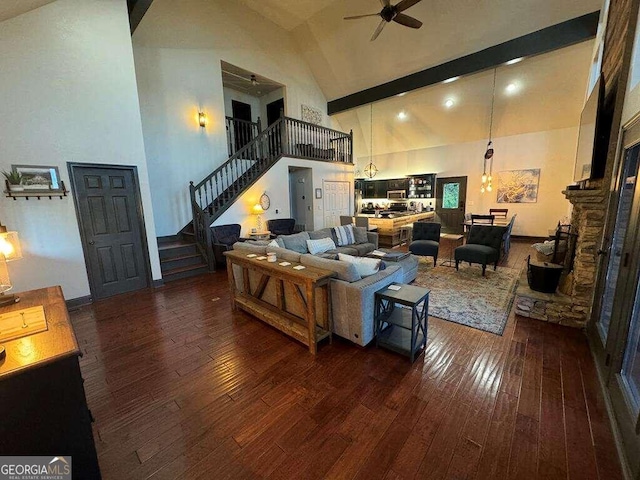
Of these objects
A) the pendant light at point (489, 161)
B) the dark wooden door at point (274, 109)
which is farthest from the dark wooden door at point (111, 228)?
the pendant light at point (489, 161)

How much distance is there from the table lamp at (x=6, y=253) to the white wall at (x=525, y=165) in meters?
10.5

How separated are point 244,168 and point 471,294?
6.14m

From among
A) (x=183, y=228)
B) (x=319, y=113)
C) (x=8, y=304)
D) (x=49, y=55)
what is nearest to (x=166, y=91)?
(x=49, y=55)

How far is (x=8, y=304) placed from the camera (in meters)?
1.78

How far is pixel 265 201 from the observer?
654 centimetres

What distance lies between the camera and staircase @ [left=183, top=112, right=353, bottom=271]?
546 centimetres

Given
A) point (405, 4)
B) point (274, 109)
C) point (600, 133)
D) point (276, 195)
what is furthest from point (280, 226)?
point (600, 133)

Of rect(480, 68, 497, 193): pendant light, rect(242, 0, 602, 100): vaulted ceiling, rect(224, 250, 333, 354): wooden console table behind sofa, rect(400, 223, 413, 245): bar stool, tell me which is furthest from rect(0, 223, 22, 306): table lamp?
rect(480, 68, 497, 193): pendant light

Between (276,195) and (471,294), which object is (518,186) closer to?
(471,294)

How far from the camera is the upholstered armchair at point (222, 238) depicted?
17.8 feet

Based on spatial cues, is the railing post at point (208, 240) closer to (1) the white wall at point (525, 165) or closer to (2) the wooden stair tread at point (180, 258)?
(2) the wooden stair tread at point (180, 258)

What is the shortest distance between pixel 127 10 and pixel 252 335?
530 cm

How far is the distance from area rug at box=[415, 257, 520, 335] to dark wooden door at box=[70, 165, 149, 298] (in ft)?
15.9

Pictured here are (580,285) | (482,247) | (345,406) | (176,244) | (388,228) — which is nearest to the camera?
(345,406)
